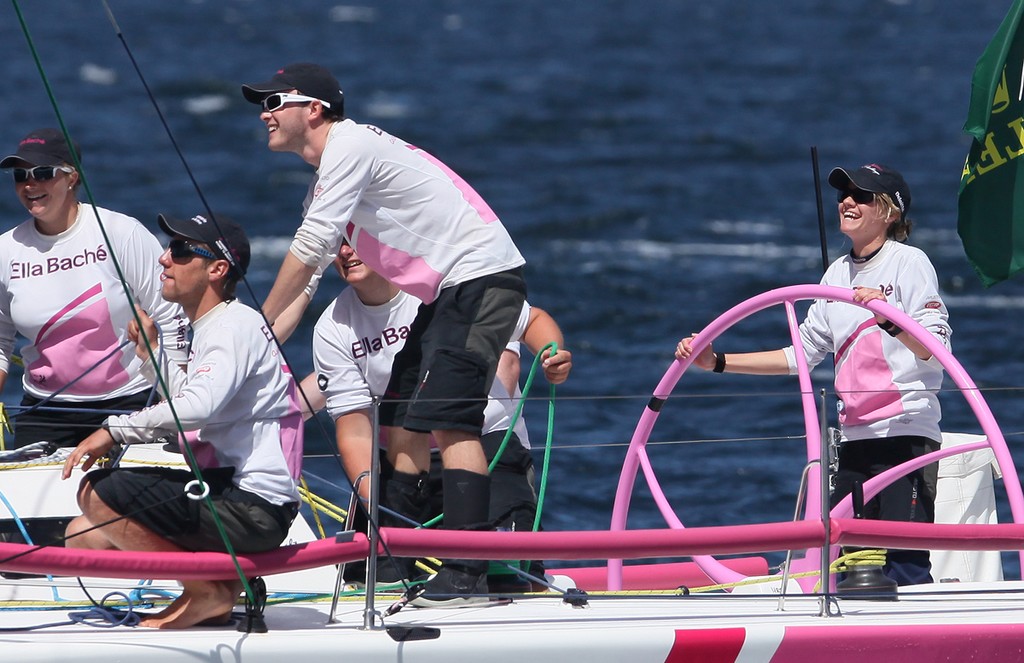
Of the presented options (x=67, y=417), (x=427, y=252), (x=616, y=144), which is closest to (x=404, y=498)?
(x=427, y=252)

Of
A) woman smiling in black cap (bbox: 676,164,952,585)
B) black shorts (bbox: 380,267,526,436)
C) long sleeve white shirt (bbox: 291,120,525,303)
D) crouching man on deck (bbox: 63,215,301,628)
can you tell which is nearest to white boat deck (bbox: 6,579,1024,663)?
crouching man on deck (bbox: 63,215,301,628)

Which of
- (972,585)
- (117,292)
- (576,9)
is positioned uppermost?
(117,292)

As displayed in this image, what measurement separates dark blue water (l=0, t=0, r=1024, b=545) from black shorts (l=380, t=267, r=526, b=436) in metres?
0.36

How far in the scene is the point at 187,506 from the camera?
438 centimetres

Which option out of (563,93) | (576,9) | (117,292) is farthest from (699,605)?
(576,9)

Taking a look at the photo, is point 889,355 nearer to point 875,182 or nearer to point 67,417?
point 875,182

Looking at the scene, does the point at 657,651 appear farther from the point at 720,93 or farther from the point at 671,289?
the point at 720,93

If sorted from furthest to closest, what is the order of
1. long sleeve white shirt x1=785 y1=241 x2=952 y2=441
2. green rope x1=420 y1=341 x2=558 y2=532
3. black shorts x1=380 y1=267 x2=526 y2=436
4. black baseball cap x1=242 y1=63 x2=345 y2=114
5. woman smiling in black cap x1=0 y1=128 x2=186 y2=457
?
woman smiling in black cap x1=0 y1=128 x2=186 y2=457 → long sleeve white shirt x1=785 y1=241 x2=952 y2=441 → green rope x1=420 y1=341 x2=558 y2=532 → black baseball cap x1=242 y1=63 x2=345 y2=114 → black shorts x1=380 y1=267 x2=526 y2=436

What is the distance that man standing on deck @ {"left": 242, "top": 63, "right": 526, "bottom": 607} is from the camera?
4.82m

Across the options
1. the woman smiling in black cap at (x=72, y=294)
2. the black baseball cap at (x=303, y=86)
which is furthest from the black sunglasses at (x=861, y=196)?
the woman smiling in black cap at (x=72, y=294)

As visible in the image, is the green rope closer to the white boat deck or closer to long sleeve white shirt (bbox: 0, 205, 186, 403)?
the white boat deck

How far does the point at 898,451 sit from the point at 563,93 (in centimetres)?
2632

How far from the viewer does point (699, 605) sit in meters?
4.90

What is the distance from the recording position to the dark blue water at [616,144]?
11.7 meters
